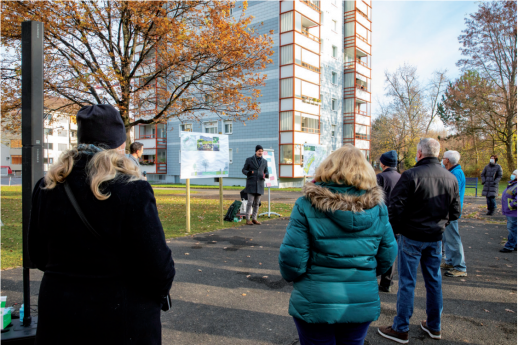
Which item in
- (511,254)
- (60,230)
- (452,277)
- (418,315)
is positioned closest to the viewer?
(60,230)

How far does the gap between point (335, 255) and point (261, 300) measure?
2411 mm

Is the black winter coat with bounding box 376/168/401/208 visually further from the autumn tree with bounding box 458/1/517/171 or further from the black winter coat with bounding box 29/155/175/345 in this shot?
the autumn tree with bounding box 458/1/517/171

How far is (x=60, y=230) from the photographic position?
149 cm

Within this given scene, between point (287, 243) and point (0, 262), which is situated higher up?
point (287, 243)

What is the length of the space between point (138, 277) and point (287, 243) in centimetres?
95

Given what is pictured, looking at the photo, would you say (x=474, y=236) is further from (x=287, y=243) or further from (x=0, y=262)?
(x=0, y=262)

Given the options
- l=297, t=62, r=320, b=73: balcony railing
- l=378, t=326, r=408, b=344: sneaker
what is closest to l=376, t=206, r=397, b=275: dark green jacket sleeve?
l=378, t=326, r=408, b=344: sneaker

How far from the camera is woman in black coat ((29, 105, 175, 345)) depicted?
1468mm

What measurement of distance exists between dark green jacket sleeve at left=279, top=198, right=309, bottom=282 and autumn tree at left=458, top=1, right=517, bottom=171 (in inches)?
1016

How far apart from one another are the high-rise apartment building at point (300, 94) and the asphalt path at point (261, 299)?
1982cm

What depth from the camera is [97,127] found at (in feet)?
5.45

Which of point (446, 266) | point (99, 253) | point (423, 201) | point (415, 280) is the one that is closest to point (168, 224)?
point (446, 266)

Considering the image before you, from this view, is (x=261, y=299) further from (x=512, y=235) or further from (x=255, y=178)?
(x=512, y=235)

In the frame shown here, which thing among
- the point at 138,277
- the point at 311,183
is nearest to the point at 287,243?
the point at 311,183
